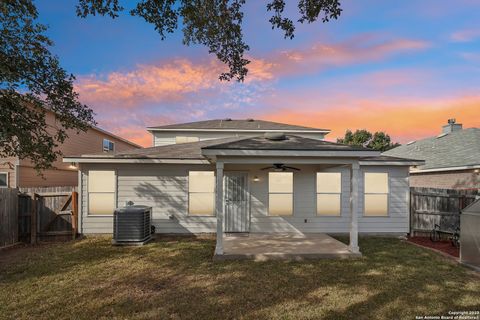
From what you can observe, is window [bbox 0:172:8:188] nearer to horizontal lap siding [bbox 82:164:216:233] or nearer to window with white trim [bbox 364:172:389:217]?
horizontal lap siding [bbox 82:164:216:233]

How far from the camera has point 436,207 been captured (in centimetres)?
975

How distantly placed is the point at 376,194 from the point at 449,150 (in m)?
8.97

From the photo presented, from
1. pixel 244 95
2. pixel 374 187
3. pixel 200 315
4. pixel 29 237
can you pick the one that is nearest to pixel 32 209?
pixel 29 237

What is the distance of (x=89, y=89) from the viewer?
1333 cm

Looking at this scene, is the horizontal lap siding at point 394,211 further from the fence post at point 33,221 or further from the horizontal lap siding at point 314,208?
the fence post at point 33,221

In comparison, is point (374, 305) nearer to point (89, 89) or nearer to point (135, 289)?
point (135, 289)

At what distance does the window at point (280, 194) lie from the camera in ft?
32.0

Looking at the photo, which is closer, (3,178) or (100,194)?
(100,194)

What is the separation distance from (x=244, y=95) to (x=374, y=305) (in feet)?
33.3

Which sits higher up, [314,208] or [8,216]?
[314,208]

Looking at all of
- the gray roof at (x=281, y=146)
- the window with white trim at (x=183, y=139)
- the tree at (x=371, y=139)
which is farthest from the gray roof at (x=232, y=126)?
the tree at (x=371, y=139)

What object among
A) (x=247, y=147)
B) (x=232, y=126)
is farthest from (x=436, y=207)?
(x=232, y=126)

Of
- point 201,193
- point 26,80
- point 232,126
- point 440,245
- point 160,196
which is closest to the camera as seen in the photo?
point 26,80

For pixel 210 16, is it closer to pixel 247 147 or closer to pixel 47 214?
pixel 247 147
